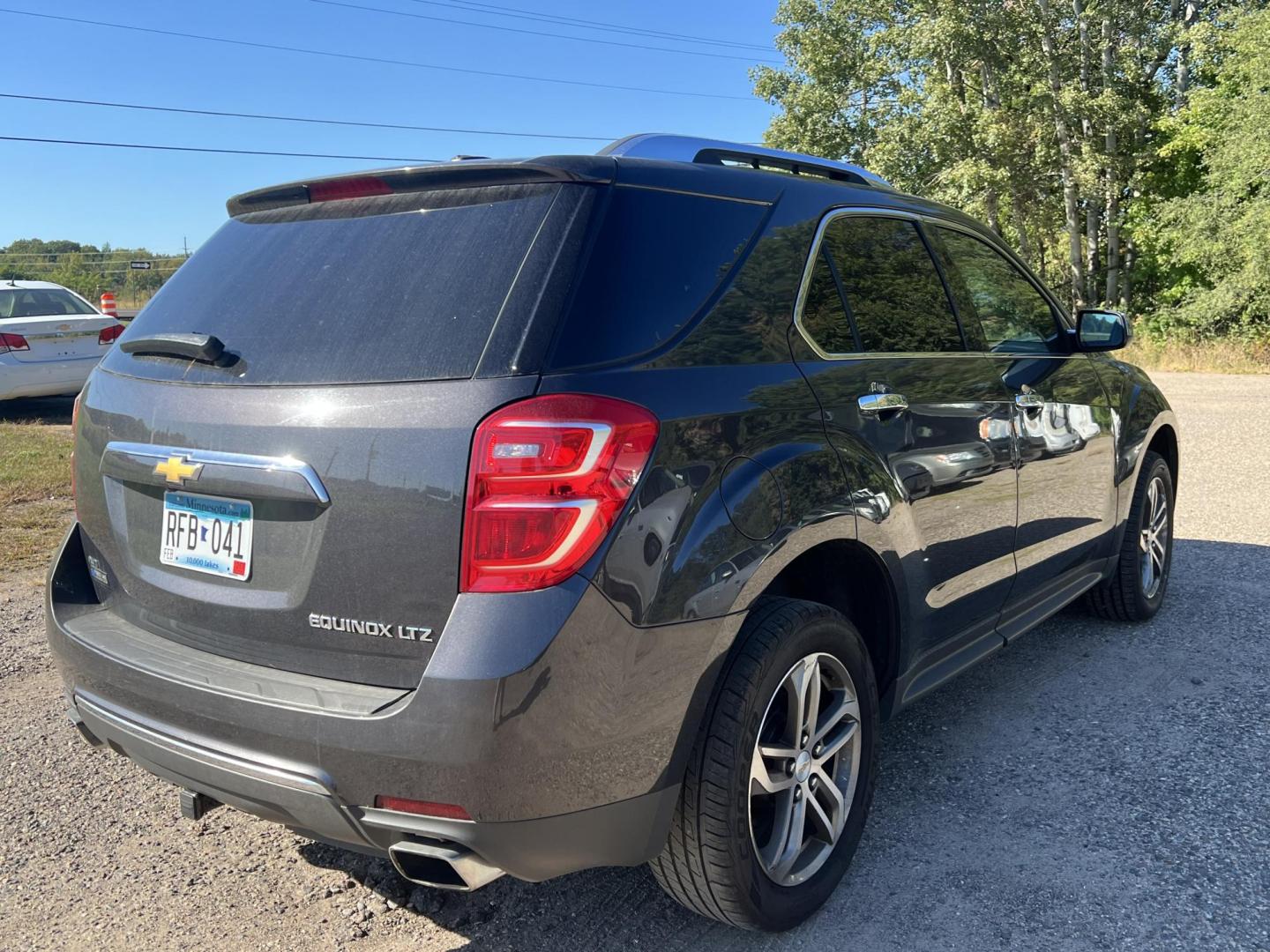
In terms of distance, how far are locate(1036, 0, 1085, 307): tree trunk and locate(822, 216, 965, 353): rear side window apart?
25721 millimetres

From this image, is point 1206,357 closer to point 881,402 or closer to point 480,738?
point 881,402

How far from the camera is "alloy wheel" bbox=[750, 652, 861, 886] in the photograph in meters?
2.42

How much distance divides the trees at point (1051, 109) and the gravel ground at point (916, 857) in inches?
918

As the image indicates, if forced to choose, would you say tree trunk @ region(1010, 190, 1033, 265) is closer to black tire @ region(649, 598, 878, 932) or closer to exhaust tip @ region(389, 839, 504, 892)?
black tire @ region(649, 598, 878, 932)

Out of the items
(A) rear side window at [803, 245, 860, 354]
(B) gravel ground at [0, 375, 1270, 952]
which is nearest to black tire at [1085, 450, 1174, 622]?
(B) gravel ground at [0, 375, 1270, 952]

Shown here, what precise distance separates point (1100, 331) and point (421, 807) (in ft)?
10.9

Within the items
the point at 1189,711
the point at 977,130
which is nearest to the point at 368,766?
the point at 1189,711

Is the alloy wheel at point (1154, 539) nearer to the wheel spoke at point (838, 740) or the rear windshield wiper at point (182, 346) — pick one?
the wheel spoke at point (838, 740)

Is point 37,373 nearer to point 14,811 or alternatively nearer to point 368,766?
point 14,811

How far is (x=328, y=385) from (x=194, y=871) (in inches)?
61.0

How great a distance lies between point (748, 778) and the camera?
2248mm

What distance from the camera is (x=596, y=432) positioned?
1938mm

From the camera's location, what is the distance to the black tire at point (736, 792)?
7.18 feet

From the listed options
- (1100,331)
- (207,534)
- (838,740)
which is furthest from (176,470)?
(1100,331)
